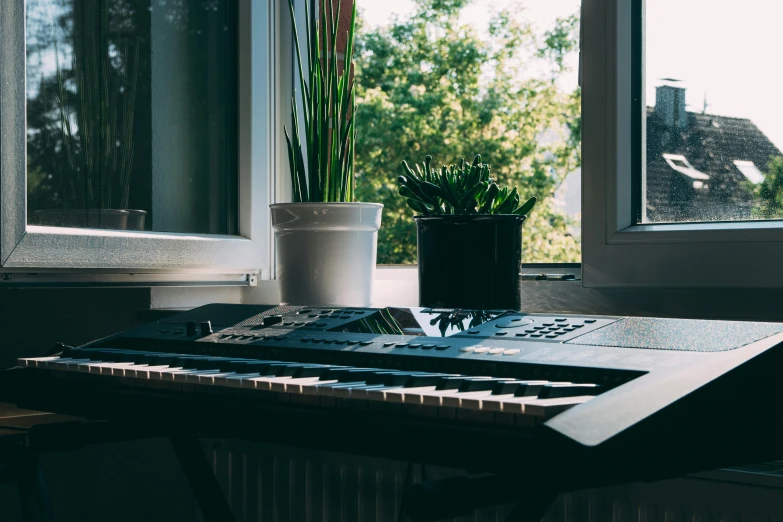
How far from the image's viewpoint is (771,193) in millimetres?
1196

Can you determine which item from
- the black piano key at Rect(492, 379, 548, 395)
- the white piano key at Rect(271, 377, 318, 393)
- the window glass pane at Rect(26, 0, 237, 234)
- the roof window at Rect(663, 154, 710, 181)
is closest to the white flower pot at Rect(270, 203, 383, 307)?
the window glass pane at Rect(26, 0, 237, 234)

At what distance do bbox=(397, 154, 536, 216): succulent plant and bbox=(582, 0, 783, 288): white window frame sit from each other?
150mm

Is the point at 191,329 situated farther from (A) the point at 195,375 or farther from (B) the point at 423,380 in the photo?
(B) the point at 423,380

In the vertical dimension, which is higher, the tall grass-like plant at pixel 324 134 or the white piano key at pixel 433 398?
the tall grass-like plant at pixel 324 134

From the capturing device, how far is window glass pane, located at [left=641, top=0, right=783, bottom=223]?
1197mm

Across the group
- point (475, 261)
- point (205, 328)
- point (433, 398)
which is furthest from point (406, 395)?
point (475, 261)

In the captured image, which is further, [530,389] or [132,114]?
[132,114]

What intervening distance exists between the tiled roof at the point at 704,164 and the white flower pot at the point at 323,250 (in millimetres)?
460

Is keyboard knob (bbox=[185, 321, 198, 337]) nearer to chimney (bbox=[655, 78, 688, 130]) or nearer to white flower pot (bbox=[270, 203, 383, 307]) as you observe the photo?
white flower pot (bbox=[270, 203, 383, 307])

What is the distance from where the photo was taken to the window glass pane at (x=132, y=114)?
1243 millimetres

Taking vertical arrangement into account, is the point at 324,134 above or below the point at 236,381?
above

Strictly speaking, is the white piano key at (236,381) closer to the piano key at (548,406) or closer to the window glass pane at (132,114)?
the piano key at (548,406)

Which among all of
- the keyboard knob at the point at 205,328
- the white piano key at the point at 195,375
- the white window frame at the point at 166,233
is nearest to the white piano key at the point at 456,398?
the white piano key at the point at 195,375

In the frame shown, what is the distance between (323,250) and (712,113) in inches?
25.0
